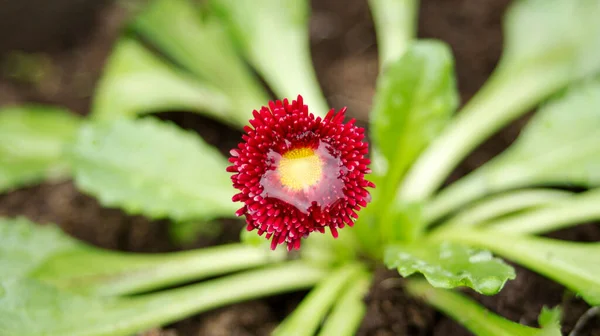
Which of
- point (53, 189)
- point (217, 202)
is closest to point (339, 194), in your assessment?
point (217, 202)

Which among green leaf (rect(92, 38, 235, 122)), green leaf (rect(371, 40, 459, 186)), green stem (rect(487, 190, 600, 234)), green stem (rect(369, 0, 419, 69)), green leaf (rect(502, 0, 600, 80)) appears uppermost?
green leaf (rect(92, 38, 235, 122))

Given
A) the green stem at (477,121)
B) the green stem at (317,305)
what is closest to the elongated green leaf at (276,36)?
the green stem at (477,121)

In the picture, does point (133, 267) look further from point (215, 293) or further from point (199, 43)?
point (199, 43)

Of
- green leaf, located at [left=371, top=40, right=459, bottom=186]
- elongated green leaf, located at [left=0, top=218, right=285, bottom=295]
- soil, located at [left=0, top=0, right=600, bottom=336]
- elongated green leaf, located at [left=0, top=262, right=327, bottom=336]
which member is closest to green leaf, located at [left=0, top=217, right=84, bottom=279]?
elongated green leaf, located at [left=0, top=218, right=285, bottom=295]

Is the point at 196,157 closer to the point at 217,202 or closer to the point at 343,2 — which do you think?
the point at 217,202

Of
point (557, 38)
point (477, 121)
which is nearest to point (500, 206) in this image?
point (477, 121)

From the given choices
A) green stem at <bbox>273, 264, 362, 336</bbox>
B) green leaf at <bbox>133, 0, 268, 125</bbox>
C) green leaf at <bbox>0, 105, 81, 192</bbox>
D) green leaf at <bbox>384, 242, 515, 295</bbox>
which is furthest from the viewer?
green leaf at <bbox>133, 0, 268, 125</bbox>

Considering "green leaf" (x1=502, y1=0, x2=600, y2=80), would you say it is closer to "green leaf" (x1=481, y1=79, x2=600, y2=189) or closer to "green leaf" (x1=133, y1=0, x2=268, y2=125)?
"green leaf" (x1=481, y1=79, x2=600, y2=189)
